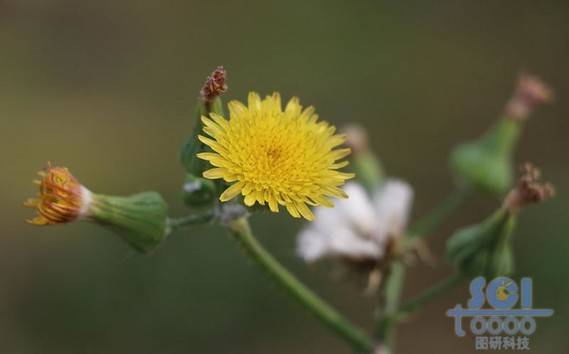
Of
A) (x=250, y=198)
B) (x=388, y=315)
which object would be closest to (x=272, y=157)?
(x=250, y=198)

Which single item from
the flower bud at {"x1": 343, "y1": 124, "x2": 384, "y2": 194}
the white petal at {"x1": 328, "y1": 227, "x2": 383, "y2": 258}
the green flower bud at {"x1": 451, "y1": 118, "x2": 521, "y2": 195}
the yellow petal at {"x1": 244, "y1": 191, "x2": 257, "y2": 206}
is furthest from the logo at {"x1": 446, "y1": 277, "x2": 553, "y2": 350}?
the yellow petal at {"x1": 244, "y1": 191, "x2": 257, "y2": 206}

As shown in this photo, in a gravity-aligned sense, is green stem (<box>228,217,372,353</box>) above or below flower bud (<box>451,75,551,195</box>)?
below

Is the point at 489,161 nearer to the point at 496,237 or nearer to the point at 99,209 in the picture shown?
the point at 496,237

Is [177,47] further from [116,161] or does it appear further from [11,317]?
[11,317]

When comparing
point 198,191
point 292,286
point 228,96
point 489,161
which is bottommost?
point 292,286

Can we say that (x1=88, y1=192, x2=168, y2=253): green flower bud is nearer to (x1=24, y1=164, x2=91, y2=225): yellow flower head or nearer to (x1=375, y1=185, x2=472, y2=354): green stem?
(x1=24, y1=164, x2=91, y2=225): yellow flower head

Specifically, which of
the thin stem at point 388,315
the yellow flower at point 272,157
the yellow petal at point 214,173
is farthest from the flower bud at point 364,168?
the yellow petal at point 214,173

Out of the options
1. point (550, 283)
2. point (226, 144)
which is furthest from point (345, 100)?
point (226, 144)
